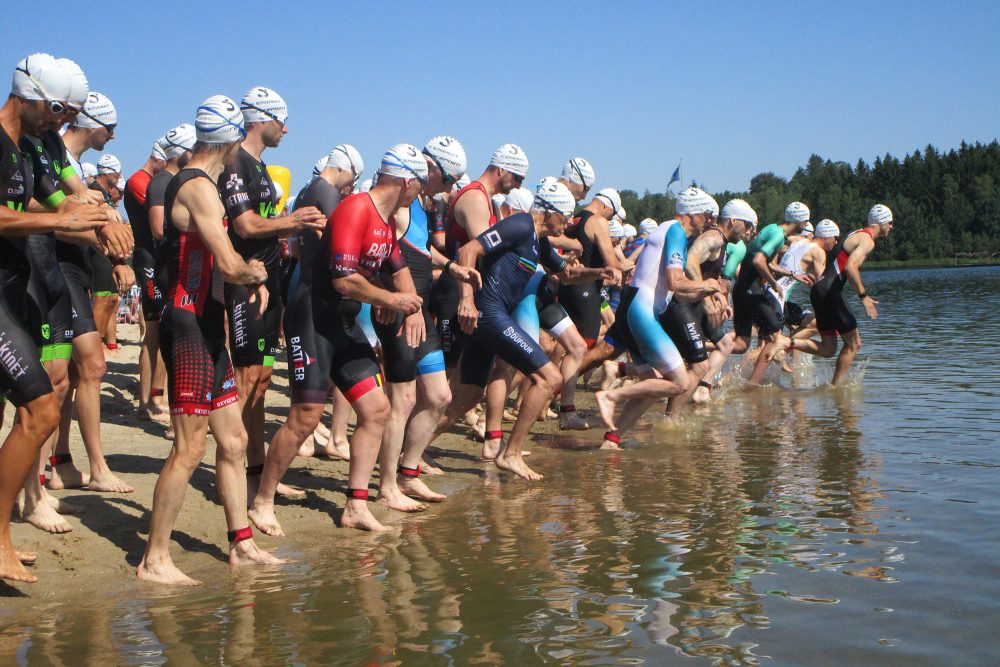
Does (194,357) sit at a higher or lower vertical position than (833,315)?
higher

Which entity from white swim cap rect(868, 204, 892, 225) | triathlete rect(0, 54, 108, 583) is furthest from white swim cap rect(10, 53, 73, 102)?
white swim cap rect(868, 204, 892, 225)

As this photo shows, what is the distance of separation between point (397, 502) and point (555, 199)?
3.22m

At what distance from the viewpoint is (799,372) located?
46.4 ft

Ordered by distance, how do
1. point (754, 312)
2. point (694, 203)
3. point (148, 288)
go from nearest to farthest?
1. point (148, 288)
2. point (694, 203)
3. point (754, 312)

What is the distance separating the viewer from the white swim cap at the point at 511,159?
7.59 m

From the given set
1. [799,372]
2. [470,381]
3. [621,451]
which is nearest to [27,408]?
[470,381]

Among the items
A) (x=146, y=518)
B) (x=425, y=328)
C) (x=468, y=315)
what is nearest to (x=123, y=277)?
(x=146, y=518)

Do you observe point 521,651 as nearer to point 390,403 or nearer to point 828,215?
point 390,403

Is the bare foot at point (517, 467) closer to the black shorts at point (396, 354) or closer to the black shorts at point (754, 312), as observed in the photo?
the black shorts at point (396, 354)

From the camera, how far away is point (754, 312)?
42.7ft

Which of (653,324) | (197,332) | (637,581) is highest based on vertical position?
(197,332)

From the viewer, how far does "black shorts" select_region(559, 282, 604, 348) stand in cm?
1030

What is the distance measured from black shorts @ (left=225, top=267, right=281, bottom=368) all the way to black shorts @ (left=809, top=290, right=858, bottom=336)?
26.5 feet

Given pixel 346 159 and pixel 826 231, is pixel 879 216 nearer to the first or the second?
pixel 826 231
